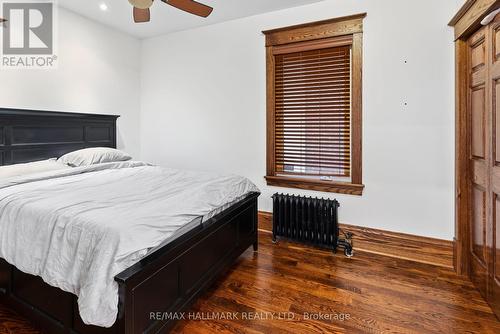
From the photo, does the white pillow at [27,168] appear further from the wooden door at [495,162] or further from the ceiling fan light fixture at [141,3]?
the wooden door at [495,162]

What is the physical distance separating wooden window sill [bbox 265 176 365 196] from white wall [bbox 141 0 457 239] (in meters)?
0.08

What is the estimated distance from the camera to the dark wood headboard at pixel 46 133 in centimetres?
279

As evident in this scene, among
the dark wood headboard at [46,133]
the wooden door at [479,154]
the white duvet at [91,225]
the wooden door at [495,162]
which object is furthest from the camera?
the dark wood headboard at [46,133]

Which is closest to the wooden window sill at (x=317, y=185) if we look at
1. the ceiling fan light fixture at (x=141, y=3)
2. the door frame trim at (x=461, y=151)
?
the door frame trim at (x=461, y=151)

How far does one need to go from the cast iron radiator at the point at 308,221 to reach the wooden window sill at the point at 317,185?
15 centimetres

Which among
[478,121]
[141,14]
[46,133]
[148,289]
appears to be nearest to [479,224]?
[478,121]

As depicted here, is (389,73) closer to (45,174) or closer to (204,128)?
(204,128)

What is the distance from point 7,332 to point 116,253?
1191 mm

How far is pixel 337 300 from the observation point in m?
2.14

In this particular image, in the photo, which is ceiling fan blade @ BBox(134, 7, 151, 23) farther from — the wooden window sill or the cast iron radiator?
the cast iron radiator

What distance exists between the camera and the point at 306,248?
3113 mm

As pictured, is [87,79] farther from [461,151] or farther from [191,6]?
[461,151]

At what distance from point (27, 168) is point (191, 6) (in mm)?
2088

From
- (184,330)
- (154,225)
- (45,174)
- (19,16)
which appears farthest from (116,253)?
(19,16)
